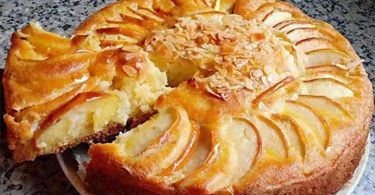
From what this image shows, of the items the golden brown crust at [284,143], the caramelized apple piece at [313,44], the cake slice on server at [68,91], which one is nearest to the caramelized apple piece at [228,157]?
the golden brown crust at [284,143]

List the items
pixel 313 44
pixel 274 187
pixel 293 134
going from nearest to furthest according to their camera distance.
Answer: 1. pixel 274 187
2. pixel 293 134
3. pixel 313 44

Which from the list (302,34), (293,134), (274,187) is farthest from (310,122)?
(302,34)

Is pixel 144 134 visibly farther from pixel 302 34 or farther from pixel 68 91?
pixel 302 34

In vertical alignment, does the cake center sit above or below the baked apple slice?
above

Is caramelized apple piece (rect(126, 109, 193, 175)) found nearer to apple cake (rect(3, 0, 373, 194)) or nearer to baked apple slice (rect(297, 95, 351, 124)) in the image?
apple cake (rect(3, 0, 373, 194))

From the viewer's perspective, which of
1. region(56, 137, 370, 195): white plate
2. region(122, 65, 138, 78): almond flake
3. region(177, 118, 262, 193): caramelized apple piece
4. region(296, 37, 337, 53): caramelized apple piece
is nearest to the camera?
region(177, 118, 262, 193): caramelized apple piece

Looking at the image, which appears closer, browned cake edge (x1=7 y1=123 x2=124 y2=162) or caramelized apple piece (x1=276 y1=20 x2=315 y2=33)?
browned cake edge (x1=7 y1=123 x2=124 y2=162)

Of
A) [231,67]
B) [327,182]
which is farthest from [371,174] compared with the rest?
[231,67]

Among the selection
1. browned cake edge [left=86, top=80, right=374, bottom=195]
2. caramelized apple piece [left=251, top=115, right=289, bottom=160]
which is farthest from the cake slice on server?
caramelized apple piece [left=251, top=115, right=289, bottom=160]

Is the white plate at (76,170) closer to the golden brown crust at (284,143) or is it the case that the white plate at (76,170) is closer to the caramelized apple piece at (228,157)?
the golden brown crust at (284,143)
